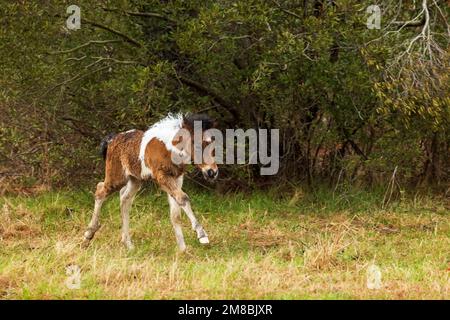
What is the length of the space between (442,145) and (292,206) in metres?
2.87

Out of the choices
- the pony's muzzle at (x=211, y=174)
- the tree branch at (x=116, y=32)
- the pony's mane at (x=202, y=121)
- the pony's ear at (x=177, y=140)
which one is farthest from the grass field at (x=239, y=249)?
the tree branch at (x=116, y=32)

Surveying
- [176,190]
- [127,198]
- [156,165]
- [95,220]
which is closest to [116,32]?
[127,198]

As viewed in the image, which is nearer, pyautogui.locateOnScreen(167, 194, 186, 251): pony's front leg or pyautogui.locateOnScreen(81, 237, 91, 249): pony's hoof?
pyautogui.locateOnScreen(167, 194, 186, 251): pony's front leg

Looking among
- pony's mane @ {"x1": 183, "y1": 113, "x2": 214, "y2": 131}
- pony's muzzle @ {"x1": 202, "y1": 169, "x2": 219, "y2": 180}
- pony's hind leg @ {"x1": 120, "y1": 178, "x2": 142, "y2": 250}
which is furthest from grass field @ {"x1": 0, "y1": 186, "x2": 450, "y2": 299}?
pony's mane @ {"x1": 183, "y1": 113, "x2": 214, "y2": 131}

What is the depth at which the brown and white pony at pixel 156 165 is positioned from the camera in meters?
9.21

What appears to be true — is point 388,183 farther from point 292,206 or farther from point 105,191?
point 105,191

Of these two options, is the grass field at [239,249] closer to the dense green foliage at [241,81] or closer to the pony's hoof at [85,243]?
the pony's hoof at [85,243]

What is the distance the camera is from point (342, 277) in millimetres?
7629

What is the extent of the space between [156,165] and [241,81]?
303cm

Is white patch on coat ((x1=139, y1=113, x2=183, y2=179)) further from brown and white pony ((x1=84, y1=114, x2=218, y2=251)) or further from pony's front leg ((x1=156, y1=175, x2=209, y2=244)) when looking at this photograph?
pony's front leg ((x1=156, y1=175, x2=209, y2=244))

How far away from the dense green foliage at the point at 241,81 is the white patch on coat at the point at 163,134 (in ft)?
3.64

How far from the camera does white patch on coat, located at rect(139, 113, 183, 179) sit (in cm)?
952

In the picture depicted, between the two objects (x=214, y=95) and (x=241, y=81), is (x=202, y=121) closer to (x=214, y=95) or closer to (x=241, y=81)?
(x=241, y=81)

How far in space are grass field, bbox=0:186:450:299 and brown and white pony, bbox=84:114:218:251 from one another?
0.43 meters
